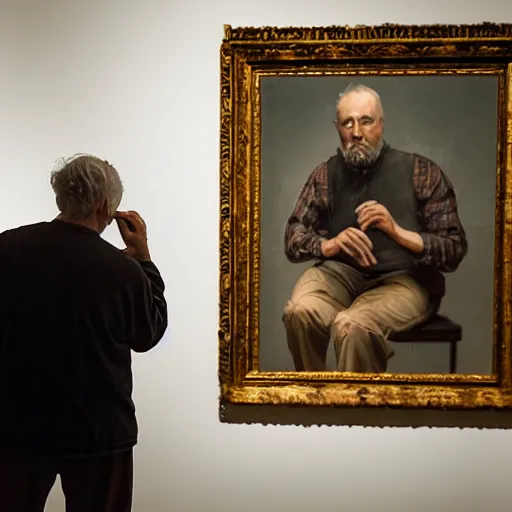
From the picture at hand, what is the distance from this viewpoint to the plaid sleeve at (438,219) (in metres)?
1.94

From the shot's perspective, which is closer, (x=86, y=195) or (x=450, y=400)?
(x=86, y=195)

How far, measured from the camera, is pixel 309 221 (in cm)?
A: 197

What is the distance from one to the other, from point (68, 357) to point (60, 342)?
4 centimetres

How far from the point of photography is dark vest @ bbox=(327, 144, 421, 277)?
1.95 metres

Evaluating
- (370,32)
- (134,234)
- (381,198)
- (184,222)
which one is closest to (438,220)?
(381,198)

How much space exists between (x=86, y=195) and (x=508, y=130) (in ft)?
3.87

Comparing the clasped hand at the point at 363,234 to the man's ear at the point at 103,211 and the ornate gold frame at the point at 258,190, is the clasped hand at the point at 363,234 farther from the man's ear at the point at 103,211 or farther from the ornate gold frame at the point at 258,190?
the man's ear at the point at 103,211

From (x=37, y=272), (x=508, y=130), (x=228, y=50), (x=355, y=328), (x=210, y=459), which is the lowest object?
(x=210, y=459)

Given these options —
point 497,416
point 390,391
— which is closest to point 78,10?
point 390,391

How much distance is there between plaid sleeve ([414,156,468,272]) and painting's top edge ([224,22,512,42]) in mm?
359

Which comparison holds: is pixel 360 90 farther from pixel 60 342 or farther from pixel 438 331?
pixel 60 342

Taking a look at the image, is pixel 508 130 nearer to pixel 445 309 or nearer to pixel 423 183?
A: pixel 423 183

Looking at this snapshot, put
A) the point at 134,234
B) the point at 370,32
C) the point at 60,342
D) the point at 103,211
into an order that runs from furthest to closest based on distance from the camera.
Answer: the point at 370,32 → the point at 134,234 → the point at 103,211 → the point at 60,342

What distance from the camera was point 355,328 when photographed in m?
1.96
